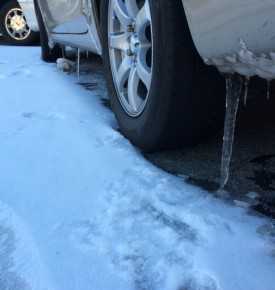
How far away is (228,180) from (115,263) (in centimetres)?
67

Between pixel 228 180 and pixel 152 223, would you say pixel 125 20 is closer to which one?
pixel 228 180

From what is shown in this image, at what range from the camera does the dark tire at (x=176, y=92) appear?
6.28 ft

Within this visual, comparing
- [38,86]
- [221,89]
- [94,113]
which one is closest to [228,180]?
[221,89]

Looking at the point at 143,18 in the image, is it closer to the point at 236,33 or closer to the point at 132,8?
the point at 132,8

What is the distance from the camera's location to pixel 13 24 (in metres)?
7.28

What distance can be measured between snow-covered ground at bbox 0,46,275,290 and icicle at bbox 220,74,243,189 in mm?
132

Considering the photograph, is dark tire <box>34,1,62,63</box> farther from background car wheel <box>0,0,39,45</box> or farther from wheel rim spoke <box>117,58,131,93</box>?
wheel rim spoke <box>117,58,131,93</box>

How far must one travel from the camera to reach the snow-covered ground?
1450mm

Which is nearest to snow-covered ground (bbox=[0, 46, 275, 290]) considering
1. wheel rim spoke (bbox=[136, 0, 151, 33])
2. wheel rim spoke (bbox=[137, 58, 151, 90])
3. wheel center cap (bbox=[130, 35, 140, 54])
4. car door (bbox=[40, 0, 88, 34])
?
wheel rim spoke (bbox=[137, 58, 151, 90])

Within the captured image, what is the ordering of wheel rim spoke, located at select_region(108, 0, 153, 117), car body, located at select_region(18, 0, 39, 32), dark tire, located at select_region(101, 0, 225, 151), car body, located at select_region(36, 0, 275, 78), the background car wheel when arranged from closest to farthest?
1. car body, located at select_region(36, 0, 275, 78)
2. dark tire, located at select_region(101, 0, 225, 151)
3. wheel rim spoke, located at select_region(108, 0, 153, 117)
4. car body, located at select_region(18, 0, 39, 32)
5. the background car wheel

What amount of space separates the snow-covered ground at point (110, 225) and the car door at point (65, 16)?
2.89ft

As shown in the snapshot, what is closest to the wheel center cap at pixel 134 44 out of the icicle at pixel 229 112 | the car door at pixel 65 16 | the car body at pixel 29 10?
the icicle at pixel 229 112

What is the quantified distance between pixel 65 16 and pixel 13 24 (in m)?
4.00

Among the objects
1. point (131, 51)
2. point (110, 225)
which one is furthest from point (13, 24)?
point (110, 225)
